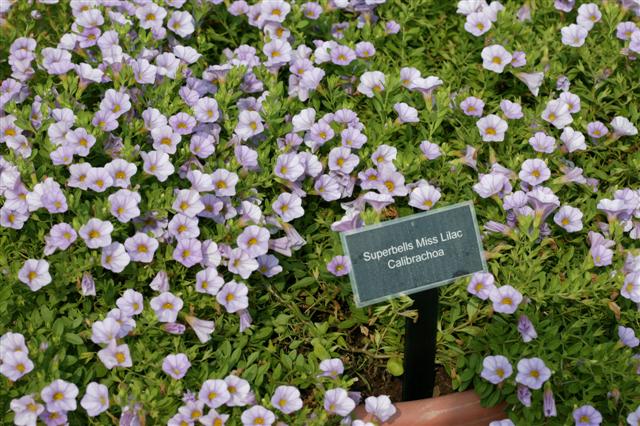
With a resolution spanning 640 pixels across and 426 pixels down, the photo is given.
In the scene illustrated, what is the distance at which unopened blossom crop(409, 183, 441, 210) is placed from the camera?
3.17m

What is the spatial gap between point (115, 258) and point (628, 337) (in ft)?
6.13

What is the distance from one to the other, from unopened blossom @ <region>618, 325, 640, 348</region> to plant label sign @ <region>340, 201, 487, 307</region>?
0.78 meters

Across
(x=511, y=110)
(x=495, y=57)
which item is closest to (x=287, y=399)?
(x=511, y=110)

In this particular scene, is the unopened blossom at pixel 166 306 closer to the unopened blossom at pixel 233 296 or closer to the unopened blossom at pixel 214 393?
the unopened blossom at pixel 233 296

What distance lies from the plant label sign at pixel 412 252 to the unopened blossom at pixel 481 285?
51cm

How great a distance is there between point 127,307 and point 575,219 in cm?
174

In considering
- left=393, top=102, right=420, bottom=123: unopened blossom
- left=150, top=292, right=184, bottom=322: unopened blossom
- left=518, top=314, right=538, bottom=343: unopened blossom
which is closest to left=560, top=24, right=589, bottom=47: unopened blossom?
left=393, top=102, right=420, bottom=123: unopened blossom

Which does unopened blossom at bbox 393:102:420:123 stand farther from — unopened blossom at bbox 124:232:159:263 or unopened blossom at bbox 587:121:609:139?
unopened blossom at bbox 124:232:159:263

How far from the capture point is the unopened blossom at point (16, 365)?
8.60 ft

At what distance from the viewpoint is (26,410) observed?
2600 mm

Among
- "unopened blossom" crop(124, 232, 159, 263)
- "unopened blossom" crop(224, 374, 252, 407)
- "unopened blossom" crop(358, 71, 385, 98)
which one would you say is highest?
"unopened blossom" crop(358, 71, 385, 98)

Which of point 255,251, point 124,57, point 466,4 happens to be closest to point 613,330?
point 255,251

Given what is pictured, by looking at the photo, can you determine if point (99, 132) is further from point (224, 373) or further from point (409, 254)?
point (409, 254)

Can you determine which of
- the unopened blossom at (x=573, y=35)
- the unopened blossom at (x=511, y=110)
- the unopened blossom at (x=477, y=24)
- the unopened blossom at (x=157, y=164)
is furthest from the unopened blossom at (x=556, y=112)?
the unopened blossom at (x=157, y=164)
